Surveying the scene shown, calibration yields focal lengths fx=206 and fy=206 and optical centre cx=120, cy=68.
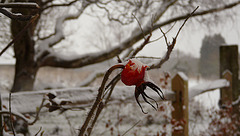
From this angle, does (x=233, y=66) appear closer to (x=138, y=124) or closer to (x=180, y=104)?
(x=180, y=104)

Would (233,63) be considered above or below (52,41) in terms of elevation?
below

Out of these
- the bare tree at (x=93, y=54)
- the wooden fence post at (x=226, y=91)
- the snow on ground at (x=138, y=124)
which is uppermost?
the bare tree at (x=93, y=54)

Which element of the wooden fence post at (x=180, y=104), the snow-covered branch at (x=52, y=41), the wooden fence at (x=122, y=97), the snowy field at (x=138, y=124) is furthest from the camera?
the snow-covered branch at (x=52, y=41)

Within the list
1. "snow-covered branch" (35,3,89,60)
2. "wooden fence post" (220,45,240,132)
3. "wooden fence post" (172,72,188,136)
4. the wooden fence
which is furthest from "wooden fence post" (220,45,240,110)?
"snow-covered branch" (35,3,89,60)

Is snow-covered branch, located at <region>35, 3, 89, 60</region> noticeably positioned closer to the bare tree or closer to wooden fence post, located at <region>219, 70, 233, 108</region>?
the bare tree

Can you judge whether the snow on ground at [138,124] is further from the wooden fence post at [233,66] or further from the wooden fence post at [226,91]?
the wooden fence post at [233,66]

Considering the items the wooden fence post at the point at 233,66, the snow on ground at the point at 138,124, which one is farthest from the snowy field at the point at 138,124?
the wooden fence post at the point at 233,66

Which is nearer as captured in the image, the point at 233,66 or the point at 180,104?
the point at 180,104

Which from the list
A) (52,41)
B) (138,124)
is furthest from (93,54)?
(138,124)

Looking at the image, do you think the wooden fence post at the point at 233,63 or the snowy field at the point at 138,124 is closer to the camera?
the snowy field at the point at 138,124
